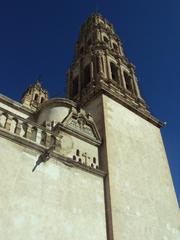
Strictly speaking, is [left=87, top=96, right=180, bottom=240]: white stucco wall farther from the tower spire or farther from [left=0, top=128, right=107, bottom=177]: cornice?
the tower spire

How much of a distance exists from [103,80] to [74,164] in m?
8.47

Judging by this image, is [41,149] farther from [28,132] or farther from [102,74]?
[102,74]

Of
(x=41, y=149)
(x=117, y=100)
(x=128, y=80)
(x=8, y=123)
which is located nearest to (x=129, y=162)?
(x=117, y=100)

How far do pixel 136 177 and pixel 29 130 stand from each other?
19.1ft

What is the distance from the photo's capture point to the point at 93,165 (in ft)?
38.3

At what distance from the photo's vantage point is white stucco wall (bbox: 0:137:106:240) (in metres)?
7.75

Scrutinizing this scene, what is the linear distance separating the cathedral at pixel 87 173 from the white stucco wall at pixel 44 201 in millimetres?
29

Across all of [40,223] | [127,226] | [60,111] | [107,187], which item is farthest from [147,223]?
[60,111]

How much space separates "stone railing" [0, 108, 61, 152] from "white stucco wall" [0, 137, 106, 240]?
2.62 ft

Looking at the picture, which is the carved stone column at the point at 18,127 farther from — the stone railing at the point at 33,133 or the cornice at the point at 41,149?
the cornice at the point at 41,149

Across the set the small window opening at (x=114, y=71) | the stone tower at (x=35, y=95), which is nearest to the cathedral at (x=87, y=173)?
the small window opening at (x=114, y=71)

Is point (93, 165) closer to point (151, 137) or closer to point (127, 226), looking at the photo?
point (127, 226)

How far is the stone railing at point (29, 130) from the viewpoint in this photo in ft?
32.7

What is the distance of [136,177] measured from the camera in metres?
12.5
